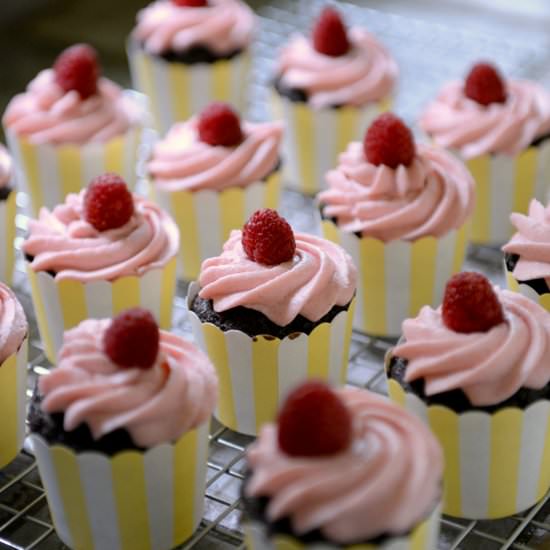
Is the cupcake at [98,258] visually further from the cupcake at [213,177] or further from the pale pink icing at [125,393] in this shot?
the pale pink icing at [125,393]

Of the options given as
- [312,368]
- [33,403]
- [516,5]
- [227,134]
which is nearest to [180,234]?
[227,134]

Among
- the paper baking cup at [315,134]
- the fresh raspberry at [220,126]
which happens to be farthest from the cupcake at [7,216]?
the paper baking cup at [315,134]

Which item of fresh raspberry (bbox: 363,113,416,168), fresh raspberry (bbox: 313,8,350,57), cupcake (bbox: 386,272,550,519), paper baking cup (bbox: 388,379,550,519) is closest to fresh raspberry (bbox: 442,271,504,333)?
cupcake (bbox: 386,272,550,519)

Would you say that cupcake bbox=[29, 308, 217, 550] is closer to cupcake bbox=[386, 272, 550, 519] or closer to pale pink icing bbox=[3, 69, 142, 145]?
cupcake bbox=[386, 272, 550, 519]

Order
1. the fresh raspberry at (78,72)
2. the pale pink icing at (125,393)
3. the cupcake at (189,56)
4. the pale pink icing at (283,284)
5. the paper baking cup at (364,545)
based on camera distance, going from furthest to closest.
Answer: the cupcake at (189,56) → the fresh raspberry at (78,72) → the pale pink icing at (283,284) → the pale pink icing at (125,393) → the paper baking cup at (364,545)

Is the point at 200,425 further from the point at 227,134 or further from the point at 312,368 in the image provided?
the point at 227,134
